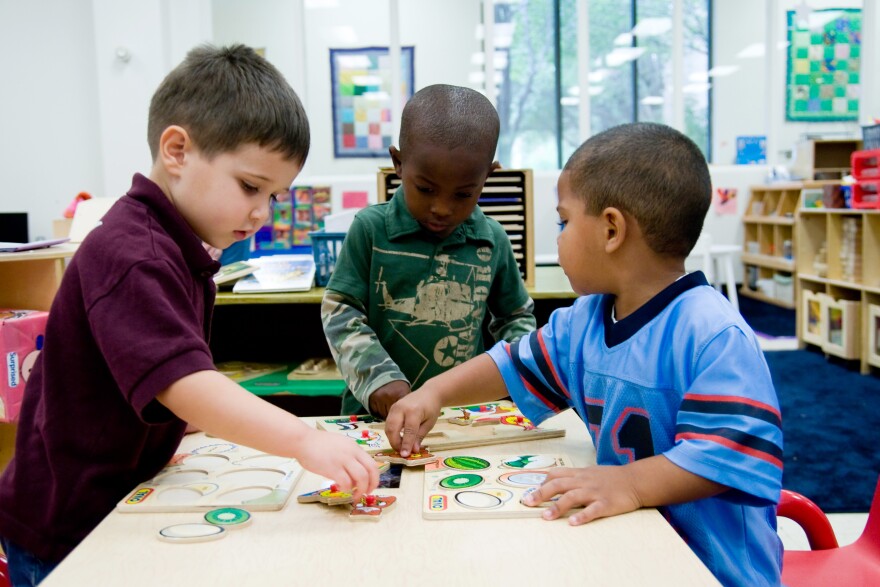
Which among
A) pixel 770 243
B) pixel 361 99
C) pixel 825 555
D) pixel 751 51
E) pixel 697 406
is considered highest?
pixel 751 51

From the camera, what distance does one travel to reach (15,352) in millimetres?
2342

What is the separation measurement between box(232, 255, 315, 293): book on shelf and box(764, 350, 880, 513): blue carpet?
1.96 meters

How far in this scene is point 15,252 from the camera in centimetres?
226

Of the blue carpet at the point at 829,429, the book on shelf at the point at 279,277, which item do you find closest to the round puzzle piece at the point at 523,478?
the book on shelf at the point at 279,277

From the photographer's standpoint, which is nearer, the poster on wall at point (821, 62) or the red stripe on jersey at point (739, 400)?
the red stripe on jersey at point (739, 400)

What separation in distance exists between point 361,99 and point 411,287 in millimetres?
6626

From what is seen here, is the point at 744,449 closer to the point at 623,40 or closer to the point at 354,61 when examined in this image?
the point at 354,61

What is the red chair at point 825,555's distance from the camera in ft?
4.17

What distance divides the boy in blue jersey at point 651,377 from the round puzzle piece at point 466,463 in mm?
71

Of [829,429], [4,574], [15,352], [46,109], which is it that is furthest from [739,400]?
[46,109]

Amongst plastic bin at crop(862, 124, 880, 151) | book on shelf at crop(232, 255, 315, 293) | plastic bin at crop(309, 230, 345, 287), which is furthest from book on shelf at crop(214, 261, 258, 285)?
plastic bin at crop(862, 124, 880, 151)

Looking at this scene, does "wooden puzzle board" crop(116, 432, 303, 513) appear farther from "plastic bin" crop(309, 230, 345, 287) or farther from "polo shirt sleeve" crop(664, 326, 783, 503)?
"plastic bin" crop(309, 230, 345, 287)

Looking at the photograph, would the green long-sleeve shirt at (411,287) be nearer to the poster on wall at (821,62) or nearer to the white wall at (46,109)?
the white wall at (46,109)

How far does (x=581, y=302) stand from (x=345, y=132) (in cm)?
702
